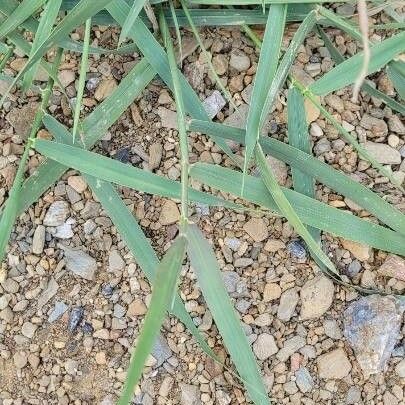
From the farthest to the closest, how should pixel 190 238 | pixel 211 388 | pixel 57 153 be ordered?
pixel 211 388 → pixel 57 153 → pixel 190 238

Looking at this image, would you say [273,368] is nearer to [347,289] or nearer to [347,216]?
[347,289]

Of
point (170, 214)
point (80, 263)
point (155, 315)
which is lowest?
point (155, 315)

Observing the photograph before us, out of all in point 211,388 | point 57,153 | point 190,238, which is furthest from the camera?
point 211,388

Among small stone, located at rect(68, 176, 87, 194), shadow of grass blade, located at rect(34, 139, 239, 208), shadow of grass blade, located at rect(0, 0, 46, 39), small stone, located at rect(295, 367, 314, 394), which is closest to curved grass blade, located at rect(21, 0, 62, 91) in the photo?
shadow of grass blade, located at rect(0, 0, 46, 39)

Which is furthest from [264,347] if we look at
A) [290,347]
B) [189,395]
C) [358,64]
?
[358,64]

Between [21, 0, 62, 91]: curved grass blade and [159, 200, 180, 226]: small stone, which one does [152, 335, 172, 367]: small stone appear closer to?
[159, 200, 180, 226]: small stone

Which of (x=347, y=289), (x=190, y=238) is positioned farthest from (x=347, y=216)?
(x=190, y=238)

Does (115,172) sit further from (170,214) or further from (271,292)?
(271,292)

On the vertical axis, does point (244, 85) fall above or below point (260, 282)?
above
